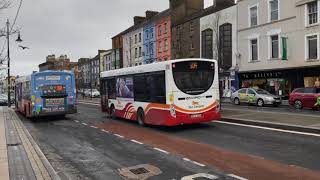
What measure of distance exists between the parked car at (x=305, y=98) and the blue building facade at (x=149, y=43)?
3701cm

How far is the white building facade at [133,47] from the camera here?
7381 cm

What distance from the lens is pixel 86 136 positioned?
17375 mm

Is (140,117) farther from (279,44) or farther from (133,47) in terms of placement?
(133,47)

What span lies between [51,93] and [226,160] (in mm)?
16351

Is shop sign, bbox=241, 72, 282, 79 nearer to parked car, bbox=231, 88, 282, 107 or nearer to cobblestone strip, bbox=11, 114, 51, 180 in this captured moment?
parked car, bbox=231, 88, 282, 107

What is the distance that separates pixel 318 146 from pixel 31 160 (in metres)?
7.50

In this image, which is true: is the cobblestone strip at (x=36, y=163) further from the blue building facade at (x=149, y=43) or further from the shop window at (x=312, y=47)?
the blue building facade at (x=149, y=43)

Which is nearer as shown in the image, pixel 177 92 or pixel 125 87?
pixel 177 92

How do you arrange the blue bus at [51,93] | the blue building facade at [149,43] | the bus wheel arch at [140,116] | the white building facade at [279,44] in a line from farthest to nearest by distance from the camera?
the blue building facade at [149,43], the white building facade at [279,44], the blue bus at [51,93], the bus wheel arch at [140,116]

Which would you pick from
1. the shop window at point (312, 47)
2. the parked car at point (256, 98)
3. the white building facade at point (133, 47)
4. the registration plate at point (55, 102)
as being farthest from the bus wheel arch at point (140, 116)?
the white building facade at point (133, 47)

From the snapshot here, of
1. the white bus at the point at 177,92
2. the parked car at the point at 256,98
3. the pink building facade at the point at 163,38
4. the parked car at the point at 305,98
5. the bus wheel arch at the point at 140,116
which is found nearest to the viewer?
the white bus at the point at 177,92

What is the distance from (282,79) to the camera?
41.2m

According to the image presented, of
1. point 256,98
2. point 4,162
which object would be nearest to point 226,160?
point 4,162

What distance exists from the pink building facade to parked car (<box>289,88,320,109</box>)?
32702mm
